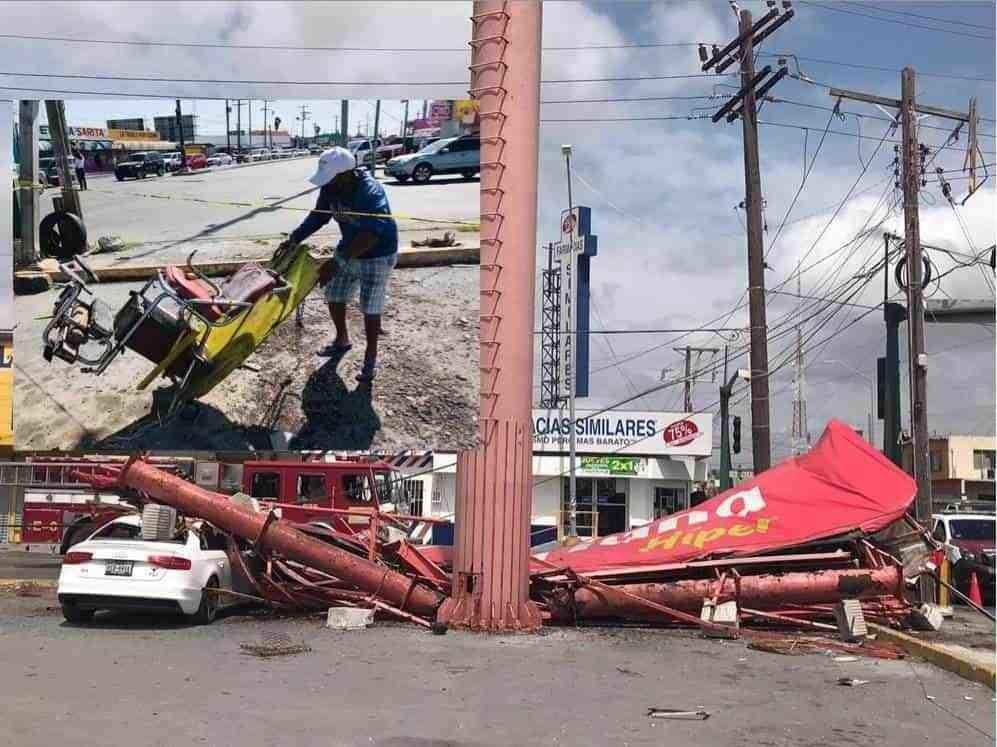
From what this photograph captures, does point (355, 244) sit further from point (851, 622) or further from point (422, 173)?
point (851, 622)

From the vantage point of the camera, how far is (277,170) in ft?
44.1

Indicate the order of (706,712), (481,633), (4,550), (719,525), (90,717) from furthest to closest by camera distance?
1. (4,550)
2. (719,525)
3. (481,633)
4. (706,712)
5. (90,717)

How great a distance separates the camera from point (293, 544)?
40.8 ft

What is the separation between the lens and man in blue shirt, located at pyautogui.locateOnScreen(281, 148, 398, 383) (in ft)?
43.6

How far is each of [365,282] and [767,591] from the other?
6.19 meters

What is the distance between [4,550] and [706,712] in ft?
87.6

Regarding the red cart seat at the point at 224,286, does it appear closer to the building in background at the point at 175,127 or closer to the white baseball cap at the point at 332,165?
the white baseball cap at the point at 332,165

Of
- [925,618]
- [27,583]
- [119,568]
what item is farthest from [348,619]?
[27,583]

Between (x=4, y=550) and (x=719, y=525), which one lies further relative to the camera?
(x=4, y=550)

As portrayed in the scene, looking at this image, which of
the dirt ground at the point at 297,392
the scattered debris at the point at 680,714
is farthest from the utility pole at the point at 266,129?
the scattered debris at the point at 680,714

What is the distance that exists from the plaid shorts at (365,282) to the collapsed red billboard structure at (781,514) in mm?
3937

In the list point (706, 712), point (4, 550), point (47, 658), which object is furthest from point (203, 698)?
point (4, 550)

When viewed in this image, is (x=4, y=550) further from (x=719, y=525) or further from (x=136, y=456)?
(x=719, y=525)

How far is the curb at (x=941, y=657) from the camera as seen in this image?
30.7ft
